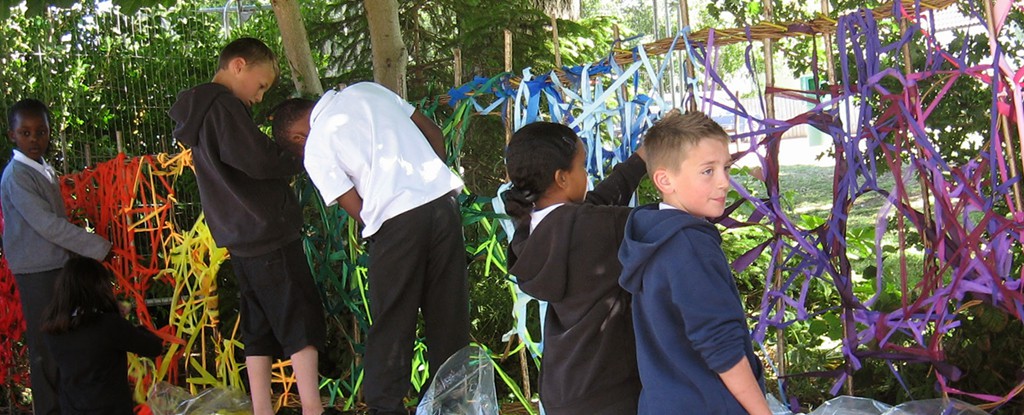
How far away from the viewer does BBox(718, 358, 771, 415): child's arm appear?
204cm

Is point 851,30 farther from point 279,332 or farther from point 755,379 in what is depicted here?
point 279,332

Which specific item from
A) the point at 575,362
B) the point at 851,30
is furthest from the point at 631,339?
the point at 851,30

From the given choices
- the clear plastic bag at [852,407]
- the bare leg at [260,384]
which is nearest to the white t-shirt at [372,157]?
the bare leg at [260,384]

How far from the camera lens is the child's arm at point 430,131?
11.6 feet

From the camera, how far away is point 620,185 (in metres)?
2.82

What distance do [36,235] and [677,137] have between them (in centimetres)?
334

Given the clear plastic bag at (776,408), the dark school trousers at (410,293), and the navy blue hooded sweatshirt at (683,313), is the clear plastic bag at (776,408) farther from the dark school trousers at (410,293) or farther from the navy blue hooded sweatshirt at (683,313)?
the dark school trousers at (410,293)

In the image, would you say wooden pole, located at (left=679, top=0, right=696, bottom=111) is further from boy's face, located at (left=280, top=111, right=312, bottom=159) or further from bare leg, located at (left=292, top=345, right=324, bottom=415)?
bare leg, located at (left=292, top=345, right=324, bottom=415)

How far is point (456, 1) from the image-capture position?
17.9 ft

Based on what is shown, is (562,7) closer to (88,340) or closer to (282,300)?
(282,300)

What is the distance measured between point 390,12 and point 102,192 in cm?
158

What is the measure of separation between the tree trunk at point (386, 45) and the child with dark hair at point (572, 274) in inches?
91.5

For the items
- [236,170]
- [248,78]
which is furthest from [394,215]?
[248,78]

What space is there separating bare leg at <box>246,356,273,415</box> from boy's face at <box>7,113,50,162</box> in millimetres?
1448
